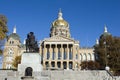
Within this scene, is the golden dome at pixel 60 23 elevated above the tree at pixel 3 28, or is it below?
above

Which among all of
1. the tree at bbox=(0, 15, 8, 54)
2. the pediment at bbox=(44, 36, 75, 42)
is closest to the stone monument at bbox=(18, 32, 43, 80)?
the tree at bbox=(0, 15, 8, 54)

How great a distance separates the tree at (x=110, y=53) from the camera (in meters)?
51.9

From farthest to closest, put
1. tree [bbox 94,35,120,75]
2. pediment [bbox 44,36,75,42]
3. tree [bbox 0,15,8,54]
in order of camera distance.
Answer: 1. pediment [bbox 44,36,75,42]
2. tree [bbox 94,35,120,75]
3. tree [bbox 0,15,8,54]

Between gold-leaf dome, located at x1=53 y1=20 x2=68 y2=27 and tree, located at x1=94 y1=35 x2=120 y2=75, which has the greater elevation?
gold-leaf dome, located at x1=53 y1=20 x2=68 y2=27

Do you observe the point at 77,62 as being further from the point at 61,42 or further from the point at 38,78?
the point at 38,78

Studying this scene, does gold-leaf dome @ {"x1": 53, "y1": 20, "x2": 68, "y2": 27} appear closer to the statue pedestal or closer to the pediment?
the pediment

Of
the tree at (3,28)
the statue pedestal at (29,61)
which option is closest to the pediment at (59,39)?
the tree at (3,28)

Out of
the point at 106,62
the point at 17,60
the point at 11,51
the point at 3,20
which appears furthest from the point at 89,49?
the point at 3,20

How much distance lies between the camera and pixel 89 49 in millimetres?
110938

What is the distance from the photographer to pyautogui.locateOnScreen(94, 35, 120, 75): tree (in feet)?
170

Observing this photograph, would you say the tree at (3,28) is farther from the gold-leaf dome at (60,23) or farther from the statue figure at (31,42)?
the gold-leaf dome at (60,23)

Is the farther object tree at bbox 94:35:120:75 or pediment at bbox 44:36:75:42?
pediment at bbox 44:36:75:42

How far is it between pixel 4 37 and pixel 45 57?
54570 millimetres

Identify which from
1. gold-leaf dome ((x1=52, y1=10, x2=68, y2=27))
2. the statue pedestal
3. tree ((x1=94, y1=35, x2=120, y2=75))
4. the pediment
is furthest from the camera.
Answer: gold-leaf dome ((x1=52, y1=10, x2=68, y2=27))
